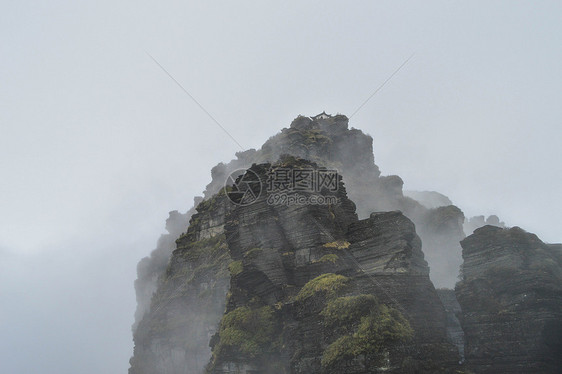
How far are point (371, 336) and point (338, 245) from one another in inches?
323

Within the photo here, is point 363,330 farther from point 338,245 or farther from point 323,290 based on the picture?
point 338,245

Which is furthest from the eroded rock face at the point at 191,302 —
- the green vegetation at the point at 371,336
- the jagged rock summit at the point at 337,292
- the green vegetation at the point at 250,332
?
the green vegetation at the point at 371,336

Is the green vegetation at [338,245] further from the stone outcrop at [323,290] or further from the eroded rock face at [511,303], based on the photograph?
the eroded rock face at [511,303]

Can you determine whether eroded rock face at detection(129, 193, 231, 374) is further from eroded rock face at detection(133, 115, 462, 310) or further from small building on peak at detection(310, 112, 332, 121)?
small building on peak at detection(310, 112, 332, 121)

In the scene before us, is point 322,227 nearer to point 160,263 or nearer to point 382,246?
point 382,246

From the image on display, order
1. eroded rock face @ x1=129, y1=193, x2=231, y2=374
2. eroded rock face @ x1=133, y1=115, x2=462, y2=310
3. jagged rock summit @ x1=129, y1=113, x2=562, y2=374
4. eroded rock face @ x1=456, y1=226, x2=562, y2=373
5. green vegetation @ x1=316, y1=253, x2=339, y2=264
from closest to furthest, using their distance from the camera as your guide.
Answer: eroded rock face @ x1=456, y1=226, x2=562, y2=373 → jagged rock summit @ x1=129, y1=113, x2=562, y2=374 → green vegetation @ x1=316, y1=253, x2=339, y2=264 → eroded rock face @ x1=129, y1=193, x2=231, y2=374 → eroded rock face @ x1=133, y1=115, x2=462, y2=310

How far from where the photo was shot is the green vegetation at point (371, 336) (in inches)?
690

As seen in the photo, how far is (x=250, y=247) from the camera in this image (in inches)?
1144

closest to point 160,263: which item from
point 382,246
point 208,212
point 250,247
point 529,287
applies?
point 208,212

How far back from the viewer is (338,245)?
25438 millimetres

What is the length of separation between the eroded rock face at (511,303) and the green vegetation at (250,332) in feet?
38.8

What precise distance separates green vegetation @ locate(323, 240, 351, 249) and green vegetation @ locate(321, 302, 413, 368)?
601 centimetres

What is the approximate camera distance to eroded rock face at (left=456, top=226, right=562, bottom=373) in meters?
17.9

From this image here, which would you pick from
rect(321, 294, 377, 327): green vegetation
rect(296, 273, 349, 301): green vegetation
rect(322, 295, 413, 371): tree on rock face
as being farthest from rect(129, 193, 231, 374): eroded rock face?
rect(322, 295, 413, 371): tree on rock face
